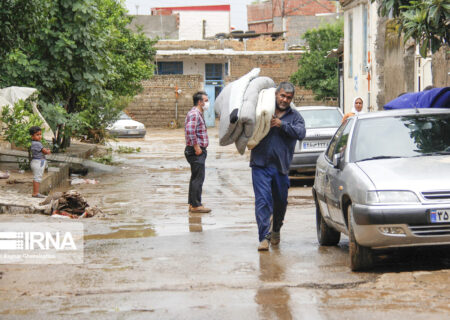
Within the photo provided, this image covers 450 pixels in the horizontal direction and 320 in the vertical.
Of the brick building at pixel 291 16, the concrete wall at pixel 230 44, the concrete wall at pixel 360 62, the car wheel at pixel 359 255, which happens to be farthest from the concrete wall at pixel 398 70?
the brick building at pixel 291 16

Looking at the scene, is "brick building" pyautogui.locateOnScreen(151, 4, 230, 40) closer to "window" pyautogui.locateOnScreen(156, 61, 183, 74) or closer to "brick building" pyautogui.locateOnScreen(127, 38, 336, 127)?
"brick building" pyautogui.locateOnScreen(127, 38, 336, 127)

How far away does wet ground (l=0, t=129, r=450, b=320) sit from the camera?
5.57 m

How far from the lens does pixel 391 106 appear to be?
11891 mm

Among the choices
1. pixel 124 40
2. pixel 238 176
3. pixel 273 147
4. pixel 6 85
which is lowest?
pixel 238 176

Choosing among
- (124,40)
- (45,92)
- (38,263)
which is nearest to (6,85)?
(45,92)

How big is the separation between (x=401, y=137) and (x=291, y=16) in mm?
60608

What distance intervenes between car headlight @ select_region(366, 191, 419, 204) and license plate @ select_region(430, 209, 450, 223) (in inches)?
6.9

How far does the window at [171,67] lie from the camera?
54.6m

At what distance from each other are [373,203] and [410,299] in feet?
3.60

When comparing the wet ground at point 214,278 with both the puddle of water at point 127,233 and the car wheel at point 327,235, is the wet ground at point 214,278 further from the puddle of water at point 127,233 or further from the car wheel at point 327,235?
the car wheel at point 327,235

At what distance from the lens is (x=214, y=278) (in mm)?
6766

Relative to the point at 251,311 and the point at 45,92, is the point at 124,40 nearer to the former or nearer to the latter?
the point at 45,92

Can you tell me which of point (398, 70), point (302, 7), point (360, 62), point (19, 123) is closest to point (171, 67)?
point (302, 7)

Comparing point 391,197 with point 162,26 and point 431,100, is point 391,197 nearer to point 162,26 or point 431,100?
point 431,100
